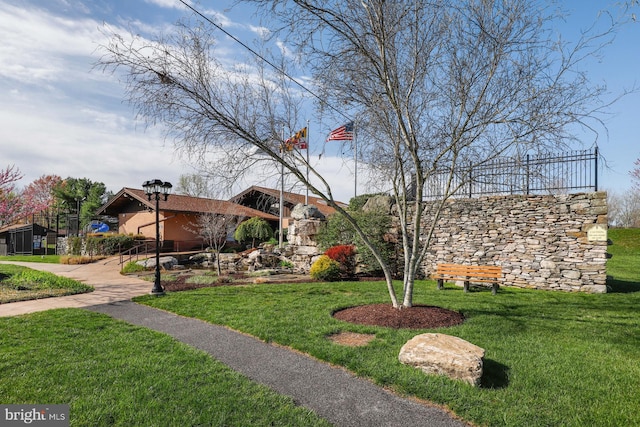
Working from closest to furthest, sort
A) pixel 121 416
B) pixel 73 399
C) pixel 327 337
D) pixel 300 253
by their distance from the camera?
1. pixel 121 416
2. pixel 73 399
3. pixel 327 337
4. pixel 300 253

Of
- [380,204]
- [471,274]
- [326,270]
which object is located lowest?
[326,270]

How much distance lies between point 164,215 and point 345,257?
15.6m

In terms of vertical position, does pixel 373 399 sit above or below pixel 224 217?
below

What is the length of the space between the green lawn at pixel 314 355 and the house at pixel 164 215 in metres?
16.7

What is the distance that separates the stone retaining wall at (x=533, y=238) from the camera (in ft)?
31.8

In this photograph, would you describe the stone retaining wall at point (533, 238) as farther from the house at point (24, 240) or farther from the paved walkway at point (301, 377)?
the house at point (24, 240)

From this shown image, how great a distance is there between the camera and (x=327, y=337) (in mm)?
5379

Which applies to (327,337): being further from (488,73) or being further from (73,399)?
(488,73)

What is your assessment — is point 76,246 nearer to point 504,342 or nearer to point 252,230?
point 252,230

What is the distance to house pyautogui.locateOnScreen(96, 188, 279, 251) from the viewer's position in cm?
2353

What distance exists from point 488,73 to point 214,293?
831 cm

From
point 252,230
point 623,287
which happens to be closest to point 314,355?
point 623,287

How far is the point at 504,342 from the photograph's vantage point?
506 cm

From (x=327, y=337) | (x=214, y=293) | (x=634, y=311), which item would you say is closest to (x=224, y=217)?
(x=214, y=293)
